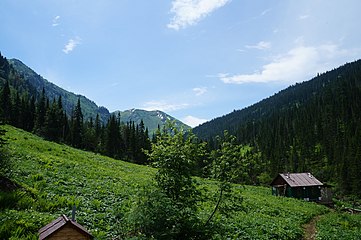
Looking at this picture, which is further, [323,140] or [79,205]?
[323,140]

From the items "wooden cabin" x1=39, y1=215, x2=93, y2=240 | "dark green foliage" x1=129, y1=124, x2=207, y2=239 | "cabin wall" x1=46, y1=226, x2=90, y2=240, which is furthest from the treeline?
"cabin wall" x1=46, y1=226, x2=90, y2=240

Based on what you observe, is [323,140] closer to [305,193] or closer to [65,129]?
[305,193]

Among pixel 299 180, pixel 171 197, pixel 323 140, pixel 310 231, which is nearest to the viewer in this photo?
pixel 171 197

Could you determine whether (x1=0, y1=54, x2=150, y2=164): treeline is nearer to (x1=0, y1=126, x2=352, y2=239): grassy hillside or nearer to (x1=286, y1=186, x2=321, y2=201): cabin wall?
(x1=286, y1=186, x2=321, y2=201): cabin wall

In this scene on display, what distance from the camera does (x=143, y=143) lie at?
294 ft

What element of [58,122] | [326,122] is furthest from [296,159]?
[58,122]

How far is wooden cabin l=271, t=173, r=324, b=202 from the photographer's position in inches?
2095

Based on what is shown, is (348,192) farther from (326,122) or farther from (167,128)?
(167,128)

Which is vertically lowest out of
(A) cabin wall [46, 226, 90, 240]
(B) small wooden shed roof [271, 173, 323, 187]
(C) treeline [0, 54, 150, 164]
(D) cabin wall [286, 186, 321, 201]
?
(D) cabin wall [286, 186, 321, 201]

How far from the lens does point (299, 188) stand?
5356 cm

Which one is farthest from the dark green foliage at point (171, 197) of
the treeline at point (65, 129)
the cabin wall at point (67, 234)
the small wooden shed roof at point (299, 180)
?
the treeline at point (65, 129)

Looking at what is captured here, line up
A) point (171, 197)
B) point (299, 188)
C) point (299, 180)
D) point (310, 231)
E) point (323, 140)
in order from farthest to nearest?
point (323, 140)
point (299, 180)
point (299, 188)
point (310, 231)
point (171, 197)

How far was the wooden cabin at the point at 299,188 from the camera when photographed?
175 feet

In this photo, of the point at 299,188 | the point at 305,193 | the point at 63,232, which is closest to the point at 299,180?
the point at 299,188
